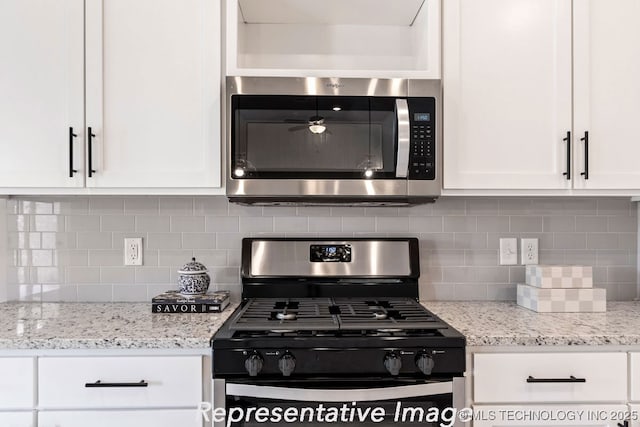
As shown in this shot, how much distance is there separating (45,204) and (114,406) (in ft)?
3.34

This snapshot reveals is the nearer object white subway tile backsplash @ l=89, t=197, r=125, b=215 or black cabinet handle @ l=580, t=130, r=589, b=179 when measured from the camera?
black cabinet handle @ l=580, t=130, r=589, b=179

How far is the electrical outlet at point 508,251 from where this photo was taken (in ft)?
6.17

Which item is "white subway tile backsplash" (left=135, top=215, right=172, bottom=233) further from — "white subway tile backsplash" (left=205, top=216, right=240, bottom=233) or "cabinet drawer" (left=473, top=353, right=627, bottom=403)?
"cabinet drawer" (left=473, top=353, right=627, bottom=403)

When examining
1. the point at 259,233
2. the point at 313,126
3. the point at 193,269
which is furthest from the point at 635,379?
the point at 193,269

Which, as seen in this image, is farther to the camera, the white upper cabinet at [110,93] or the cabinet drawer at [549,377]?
the white upper cabinet at [110,93]

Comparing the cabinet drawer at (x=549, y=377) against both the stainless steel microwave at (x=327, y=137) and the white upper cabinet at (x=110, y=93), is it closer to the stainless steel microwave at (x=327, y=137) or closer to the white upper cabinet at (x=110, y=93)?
the stainless steel microwave at (x=327, y=137)

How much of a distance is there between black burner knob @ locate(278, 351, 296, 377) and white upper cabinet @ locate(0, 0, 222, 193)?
68 centimetres

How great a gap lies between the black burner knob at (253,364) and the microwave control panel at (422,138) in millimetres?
787

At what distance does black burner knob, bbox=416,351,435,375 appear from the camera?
3.99 feet

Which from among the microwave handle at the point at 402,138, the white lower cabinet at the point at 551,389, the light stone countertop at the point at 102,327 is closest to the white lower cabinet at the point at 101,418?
the light stone countertop at the point at 102,327

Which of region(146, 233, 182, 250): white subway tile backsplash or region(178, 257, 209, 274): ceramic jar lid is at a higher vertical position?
region(146, 233, 182, 250): white subway tile backsplash

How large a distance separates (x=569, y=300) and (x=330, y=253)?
3.01 ft

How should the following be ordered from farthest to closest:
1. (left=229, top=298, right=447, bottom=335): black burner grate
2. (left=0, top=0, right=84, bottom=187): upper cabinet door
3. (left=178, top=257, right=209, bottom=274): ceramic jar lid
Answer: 1. (left=178, top=257, right=209, bottom=274): ceramic jar lid
2. (left=0, top=0, right=84, bottom=187): upper cabinet door
3. (left=229, top=298, right=447, bottom=335): black burner grate

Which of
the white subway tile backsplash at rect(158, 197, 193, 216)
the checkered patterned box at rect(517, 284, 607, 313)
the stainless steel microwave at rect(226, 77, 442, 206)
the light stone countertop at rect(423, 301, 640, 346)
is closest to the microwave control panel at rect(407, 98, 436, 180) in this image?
the stainless steel microwave at rect(226, 77, 442, 206)
